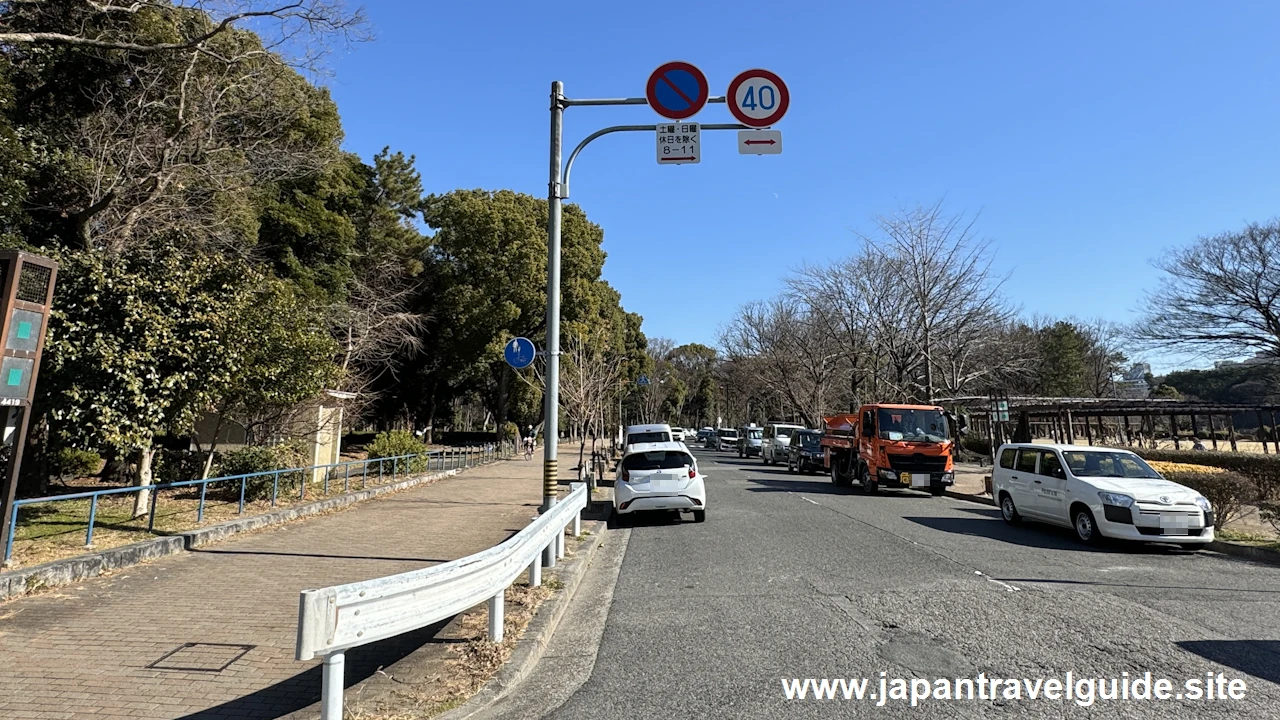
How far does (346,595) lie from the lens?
3.56 m

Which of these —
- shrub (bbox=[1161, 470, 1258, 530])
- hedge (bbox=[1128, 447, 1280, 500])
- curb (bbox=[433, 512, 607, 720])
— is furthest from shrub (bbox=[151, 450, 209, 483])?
hedge (bbox=[1128, 447, 1280, 500])

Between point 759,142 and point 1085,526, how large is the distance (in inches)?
307

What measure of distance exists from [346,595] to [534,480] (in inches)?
719

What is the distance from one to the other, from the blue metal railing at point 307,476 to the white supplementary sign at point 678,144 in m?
7.72

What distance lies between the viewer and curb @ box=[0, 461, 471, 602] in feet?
22.1

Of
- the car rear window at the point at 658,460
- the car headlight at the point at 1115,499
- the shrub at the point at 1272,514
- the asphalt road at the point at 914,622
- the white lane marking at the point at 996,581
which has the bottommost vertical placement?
the asphalt road at the point at 914,622

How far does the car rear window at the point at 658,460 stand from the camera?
12.6 m

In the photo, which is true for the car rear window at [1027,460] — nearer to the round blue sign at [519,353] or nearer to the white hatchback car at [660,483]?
the white hatchback car at [660,483]

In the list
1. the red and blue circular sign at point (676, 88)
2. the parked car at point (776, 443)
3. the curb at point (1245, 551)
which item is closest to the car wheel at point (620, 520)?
the red and blue circular sign at point (676, 88)

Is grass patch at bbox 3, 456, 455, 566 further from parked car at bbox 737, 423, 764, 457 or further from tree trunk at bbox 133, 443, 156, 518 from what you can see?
parked car at bbox 737, 423, 764, 457

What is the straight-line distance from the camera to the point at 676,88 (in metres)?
8.28

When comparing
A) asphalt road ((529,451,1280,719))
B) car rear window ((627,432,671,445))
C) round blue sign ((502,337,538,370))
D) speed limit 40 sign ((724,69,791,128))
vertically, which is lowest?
asphalt road ((529,451,1280,719))

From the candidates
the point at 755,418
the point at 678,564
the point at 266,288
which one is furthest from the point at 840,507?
the point at 755,418

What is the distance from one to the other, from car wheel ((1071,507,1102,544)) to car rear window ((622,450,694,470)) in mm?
6306
